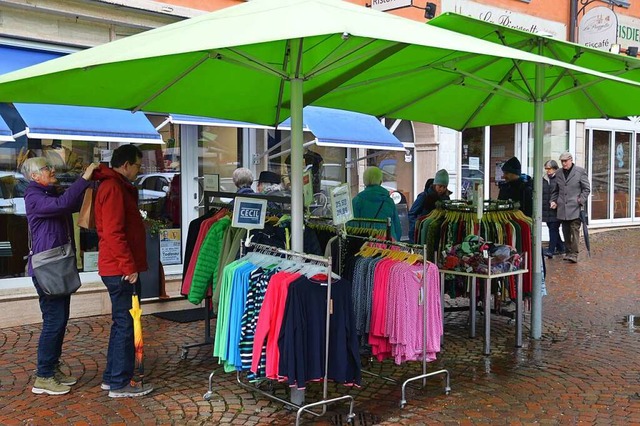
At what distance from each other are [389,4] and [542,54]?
505cm

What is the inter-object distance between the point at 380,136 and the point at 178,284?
3378 millimetres

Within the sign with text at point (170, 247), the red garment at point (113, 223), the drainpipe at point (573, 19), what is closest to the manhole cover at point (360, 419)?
the red garment at point (113, 223)

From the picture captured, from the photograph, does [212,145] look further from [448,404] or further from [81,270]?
[448,404]

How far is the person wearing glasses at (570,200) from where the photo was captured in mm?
11984

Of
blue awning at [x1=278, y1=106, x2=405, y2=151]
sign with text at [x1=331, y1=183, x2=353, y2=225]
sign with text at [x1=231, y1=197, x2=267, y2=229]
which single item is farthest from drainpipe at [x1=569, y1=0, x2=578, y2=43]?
sign with text at [x1=231, y1=197, x2=267, y2=229]

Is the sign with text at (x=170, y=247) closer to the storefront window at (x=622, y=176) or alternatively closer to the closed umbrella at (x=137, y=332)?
the closed umbrella at (x=137, y=332)

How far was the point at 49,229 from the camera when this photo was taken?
197 inches

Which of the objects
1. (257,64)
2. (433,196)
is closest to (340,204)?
(257,64)

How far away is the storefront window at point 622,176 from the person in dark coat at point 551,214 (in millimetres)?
5624

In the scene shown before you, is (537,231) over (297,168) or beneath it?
beneath

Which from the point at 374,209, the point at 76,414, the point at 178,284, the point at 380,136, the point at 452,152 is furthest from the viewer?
the point at 452,152

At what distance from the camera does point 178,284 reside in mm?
8469

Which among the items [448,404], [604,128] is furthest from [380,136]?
[604,128]

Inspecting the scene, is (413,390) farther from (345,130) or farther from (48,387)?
A: (345,130)
